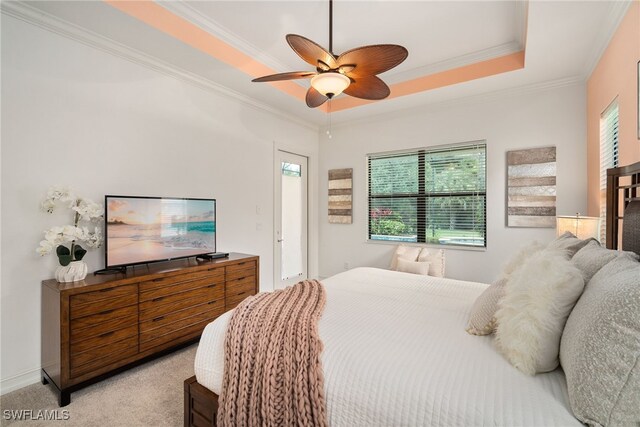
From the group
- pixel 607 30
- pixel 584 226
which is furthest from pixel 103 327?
pixel 607 30

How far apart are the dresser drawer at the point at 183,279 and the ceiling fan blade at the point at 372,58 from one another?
2.10 m

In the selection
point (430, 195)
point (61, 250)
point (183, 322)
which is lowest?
point (183, 322)

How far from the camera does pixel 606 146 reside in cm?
260

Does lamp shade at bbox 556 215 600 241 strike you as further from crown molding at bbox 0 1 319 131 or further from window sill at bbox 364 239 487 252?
crown molding at bbox 0 1 319 131

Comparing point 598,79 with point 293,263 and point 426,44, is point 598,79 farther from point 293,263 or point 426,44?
point 293,263

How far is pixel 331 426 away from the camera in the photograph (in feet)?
3.54

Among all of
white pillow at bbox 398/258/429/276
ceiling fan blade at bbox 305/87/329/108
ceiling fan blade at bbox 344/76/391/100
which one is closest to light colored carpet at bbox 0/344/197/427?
ceiling fan blade at bbox 305/87/329/108

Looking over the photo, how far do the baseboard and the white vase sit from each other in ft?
2.37

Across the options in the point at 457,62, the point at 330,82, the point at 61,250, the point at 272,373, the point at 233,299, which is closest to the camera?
the point at 272,373

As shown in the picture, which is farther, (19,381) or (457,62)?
(457,62)

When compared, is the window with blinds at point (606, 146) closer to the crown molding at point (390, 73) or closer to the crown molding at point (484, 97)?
the crown molding at point (484, 97)

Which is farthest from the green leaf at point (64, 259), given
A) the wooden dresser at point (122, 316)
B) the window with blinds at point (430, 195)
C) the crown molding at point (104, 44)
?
the window with blinds at point (430, 195)

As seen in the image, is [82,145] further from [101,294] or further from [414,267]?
[414,267]

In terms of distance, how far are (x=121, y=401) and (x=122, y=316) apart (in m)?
0.56
